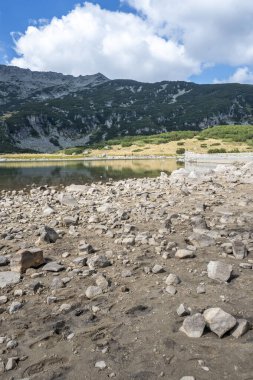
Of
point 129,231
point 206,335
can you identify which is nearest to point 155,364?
point 206,335

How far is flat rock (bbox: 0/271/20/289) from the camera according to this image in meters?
10.4

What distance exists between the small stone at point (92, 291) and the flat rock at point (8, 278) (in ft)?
7.91

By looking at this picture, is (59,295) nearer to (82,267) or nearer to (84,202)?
(82,267)

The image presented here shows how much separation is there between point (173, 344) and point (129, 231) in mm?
7736

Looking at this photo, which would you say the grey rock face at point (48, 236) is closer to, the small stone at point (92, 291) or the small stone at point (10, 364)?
the small stone at point (92, 291)

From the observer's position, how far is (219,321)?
24.8 ft

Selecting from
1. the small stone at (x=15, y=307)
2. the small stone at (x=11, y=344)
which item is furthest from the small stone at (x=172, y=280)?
the small stone at (x=11, y=344)

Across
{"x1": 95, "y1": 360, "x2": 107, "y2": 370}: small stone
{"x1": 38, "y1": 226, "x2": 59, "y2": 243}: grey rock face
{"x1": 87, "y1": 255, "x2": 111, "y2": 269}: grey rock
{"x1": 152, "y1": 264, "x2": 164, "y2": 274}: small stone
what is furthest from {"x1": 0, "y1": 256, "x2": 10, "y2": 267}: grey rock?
{"x1": 95, "y1": 360, "x2": 107, "y2": 370}: small stone

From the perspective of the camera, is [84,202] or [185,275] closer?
[185,275]

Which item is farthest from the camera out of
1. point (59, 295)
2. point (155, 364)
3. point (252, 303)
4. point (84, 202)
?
point (84, 202)

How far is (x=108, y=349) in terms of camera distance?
7.23 meters

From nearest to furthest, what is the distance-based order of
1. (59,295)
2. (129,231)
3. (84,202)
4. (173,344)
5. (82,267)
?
1. (173,344)
2. (59,295)
3. (82,267)
4. (129,231)
5. (84,202)

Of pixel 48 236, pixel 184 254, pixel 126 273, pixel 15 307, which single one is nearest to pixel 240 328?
pixel 126 273

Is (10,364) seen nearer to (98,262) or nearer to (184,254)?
(98,262)
